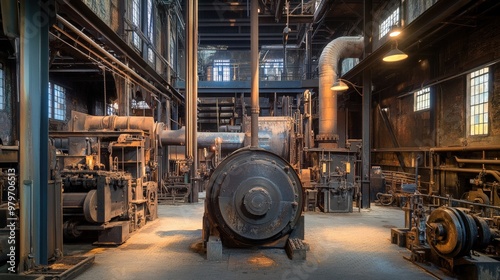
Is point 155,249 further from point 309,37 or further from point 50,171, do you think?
point 309,37

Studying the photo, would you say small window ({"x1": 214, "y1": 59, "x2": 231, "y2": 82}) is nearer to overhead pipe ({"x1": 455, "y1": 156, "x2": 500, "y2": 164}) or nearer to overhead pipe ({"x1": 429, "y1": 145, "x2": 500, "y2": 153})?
overhead pipe ({"x1": 429, "y1": 145, "x2": 500, "y2": 153})

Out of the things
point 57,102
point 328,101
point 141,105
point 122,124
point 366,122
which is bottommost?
point 122,124

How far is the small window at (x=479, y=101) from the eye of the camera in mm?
9453

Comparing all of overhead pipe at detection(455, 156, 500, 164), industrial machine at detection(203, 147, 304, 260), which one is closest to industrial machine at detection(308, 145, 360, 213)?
overhead pipe at detection(455, 156, 500, 164)

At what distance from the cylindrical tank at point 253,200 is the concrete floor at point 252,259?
463 mm

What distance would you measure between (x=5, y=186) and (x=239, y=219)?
4284 mm

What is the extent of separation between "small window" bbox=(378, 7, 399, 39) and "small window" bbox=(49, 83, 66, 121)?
14.7 m

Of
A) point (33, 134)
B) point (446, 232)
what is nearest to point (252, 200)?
point (446, 232)

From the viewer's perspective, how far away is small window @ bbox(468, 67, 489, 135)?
945 centimetres

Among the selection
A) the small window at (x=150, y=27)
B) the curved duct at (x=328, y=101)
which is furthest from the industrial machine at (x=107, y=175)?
the small window at (x=150, y=27)

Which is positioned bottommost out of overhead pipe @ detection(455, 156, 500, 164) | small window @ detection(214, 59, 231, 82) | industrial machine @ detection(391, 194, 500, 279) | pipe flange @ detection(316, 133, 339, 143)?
industrial machine @ detection(391, 194, 500, 279)

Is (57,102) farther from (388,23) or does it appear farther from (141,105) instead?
(388,23)

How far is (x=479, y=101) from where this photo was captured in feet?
32.0

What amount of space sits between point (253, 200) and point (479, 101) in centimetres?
846
